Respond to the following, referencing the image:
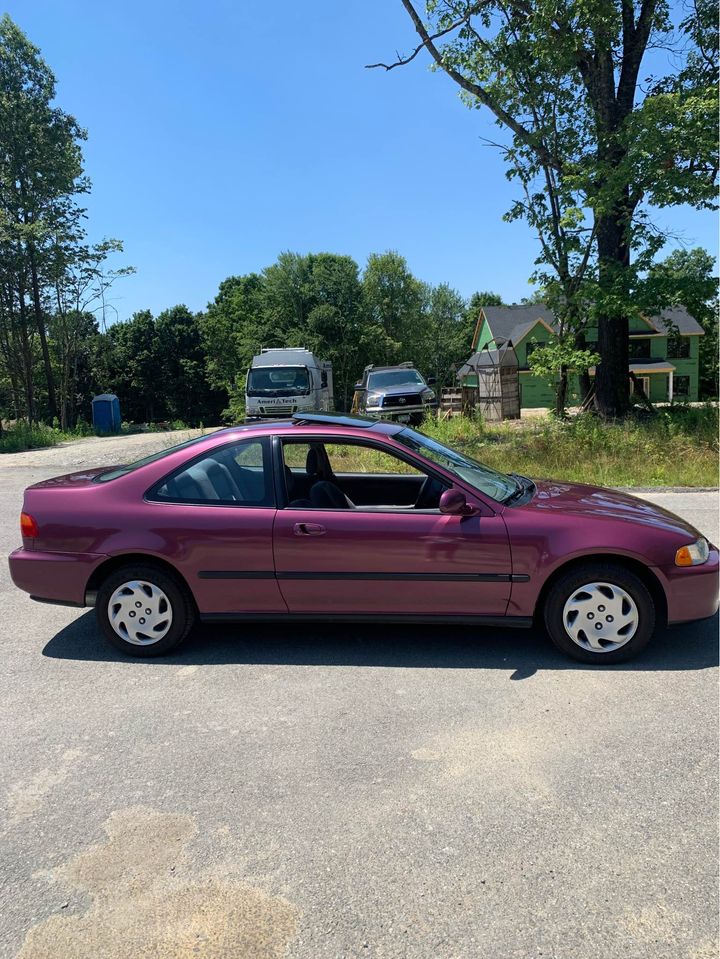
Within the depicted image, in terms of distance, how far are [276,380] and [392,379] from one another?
3890 millimetres

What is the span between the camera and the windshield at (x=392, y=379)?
21.8 metres

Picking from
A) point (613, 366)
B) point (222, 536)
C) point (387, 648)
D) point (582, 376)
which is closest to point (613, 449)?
point (613, 366)

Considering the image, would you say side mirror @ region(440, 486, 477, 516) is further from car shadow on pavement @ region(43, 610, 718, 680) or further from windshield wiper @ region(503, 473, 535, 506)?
car shadow on pavement @ region(43, 610, 718, 680)

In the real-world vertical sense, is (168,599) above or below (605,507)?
below

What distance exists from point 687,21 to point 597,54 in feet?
8.45

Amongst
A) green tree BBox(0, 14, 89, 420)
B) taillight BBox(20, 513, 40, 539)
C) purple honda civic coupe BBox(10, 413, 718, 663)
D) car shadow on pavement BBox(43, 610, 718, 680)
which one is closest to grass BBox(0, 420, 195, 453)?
green tree BBox(0, 14, 89, 420)

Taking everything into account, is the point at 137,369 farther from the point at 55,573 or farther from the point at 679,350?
the point at 55,573

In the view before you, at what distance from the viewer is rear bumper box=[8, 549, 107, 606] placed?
432 cm

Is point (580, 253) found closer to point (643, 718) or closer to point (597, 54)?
point (597, 54)

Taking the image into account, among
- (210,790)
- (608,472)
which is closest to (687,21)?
(608,472)

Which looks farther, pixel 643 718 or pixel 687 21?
pixel 687 21

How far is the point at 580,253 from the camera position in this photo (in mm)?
15492

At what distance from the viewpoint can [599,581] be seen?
4.03m

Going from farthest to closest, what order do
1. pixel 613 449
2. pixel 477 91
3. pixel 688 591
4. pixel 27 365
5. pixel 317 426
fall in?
pixel 27 365
pixel 477 91
pixel 613 449
pixel 317 426
pixel 688 591
